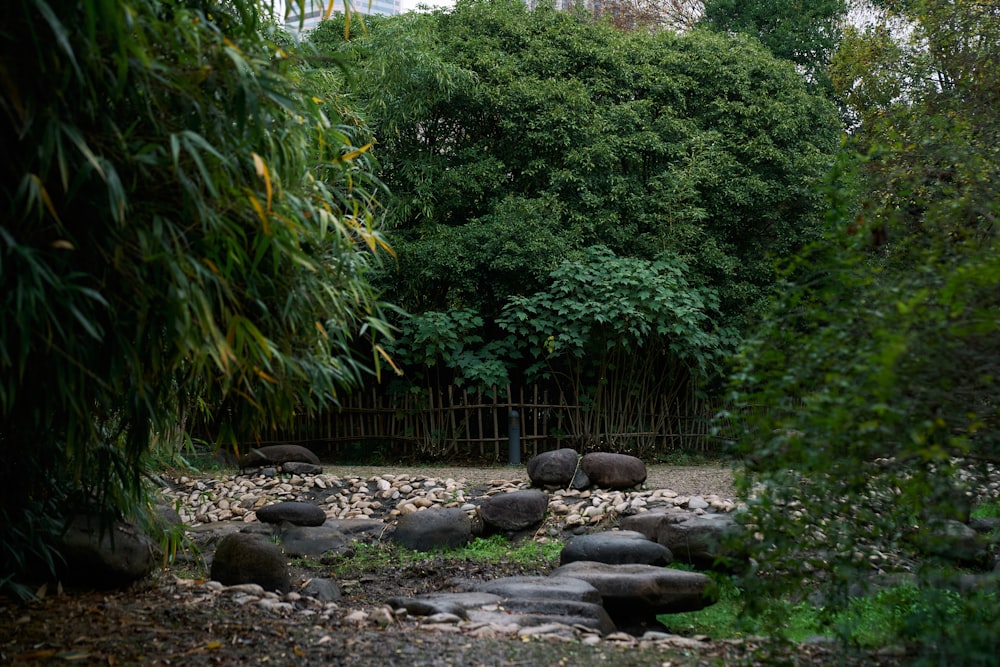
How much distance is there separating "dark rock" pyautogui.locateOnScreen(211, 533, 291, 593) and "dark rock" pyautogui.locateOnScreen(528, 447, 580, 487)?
290 cm

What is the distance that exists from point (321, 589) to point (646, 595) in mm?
1843

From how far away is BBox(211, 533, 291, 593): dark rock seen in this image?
16.2 ft

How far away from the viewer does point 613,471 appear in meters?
7.38

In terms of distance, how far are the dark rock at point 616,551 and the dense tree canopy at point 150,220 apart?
8.89 ft

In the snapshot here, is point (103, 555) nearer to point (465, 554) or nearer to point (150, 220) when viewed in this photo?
point (150, 220)

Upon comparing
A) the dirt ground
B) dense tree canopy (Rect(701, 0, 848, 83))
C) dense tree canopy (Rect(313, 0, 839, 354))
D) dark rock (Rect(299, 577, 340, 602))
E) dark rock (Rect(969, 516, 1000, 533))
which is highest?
dense tree canopy (Rect(701, 0, 848, 83))

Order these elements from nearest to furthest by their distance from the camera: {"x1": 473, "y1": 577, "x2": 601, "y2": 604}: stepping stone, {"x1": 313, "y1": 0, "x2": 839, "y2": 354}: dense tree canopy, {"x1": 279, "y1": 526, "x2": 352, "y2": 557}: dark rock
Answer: {"x1": 473, "y1": 577, "x2": 601, "y2": 604}: stepping stone
{"x1": 279, "y1": 526, "x2": 352, "y2": 557}: dark rock
{"x1": 313, "y1": 0, "x2": 839, "y2": 354}: dense tree canopy

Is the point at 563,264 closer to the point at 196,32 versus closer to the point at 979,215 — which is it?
the point at 979,215

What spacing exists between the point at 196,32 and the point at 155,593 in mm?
2737

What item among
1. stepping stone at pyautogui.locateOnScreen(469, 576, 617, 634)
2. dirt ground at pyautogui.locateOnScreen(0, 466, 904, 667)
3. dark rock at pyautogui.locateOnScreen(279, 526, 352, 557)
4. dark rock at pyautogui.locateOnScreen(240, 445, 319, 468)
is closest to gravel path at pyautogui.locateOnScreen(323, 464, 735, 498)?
dark rock at pyautogui.locateOnScreen(240, 445, 319, 468)

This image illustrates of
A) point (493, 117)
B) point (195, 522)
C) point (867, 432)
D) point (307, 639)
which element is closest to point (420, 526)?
point (195, 522)

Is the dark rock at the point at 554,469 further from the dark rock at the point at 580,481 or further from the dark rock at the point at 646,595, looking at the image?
the dark rock at the point at 646,595

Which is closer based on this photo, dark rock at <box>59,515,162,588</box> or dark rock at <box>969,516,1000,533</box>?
dark rock at <box>59,515,162,588</box>

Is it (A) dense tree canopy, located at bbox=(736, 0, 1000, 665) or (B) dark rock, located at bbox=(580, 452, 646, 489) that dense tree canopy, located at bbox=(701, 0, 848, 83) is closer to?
(B) dark rock, located at bbox=(580, 452, 646, 489)
